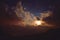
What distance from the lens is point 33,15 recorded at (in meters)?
5.87

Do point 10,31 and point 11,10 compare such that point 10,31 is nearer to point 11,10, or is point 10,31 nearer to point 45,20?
point 11,10

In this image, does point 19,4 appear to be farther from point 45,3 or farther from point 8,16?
point 45,3

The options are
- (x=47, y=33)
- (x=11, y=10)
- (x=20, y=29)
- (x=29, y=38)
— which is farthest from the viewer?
(x=11, y=10)

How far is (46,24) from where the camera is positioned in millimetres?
6109

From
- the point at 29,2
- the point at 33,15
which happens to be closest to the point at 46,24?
the point at 33,15

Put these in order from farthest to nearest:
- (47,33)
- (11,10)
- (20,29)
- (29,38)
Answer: (11,10) < (20,29) < (47,33) < (29,38)

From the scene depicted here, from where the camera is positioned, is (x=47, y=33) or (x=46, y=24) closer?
(x=47, y=33)

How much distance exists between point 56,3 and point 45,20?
80cm

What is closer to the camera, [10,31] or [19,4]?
[10,31]

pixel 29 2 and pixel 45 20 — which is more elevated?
pixel 29 2

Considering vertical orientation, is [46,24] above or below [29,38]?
above

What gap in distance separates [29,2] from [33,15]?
1.63ft

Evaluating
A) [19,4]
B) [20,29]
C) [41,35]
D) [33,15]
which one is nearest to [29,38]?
[41,35]

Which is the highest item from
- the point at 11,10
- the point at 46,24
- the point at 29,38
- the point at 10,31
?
the point at 11,10
